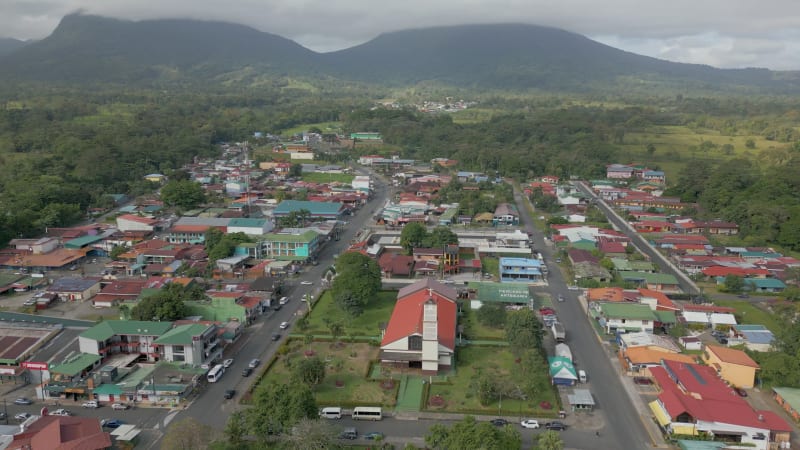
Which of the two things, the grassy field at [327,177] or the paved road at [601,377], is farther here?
the grassy field at [327,177]

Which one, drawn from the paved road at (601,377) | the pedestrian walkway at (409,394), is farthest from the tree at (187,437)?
the paved road at (601,377)

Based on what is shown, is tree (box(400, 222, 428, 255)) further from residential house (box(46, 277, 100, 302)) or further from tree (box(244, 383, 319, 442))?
tree (box(244, 383, 319, 442))

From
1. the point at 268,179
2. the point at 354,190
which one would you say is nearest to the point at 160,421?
the point at 354,190

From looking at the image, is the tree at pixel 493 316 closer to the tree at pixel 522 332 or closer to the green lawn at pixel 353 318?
the tree at pixel 522 332

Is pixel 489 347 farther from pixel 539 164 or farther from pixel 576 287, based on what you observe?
pixel 539 164

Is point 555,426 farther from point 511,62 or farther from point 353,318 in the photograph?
point 511,62

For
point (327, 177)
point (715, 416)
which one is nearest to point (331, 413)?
point (715, 416)
